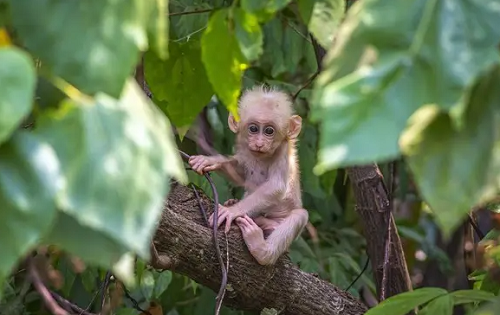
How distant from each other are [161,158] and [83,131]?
3.3 inches

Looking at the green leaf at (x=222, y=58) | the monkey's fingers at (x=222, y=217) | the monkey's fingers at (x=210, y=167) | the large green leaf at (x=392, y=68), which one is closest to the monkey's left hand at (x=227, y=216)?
the monkey's fingers at (x=222, y=217)

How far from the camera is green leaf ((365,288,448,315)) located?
1.87 meters

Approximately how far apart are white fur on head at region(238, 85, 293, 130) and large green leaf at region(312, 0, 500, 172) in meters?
2.27

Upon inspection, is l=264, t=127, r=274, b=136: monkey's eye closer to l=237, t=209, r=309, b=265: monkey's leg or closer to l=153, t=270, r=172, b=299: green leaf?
l=237, t=209, r=309, b=265: monkey's leg

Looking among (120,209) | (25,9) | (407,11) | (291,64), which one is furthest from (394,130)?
(291,64)

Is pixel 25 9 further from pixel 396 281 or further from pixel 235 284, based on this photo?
pixel 396 281

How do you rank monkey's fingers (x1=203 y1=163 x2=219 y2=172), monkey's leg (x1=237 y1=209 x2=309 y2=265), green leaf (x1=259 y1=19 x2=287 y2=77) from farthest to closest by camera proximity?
1. green leaf (x1=259 y1=19 x2=287 y2=77)
2. monkey's fingers (x1=203 y1=163 x2=219 y2=172)
3. monkey's leg (x1=237 y1=209 x2=309 y2=265)

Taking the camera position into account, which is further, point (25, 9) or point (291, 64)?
point (291, 64)

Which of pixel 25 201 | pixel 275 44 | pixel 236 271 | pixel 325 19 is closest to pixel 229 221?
pixel 236 271

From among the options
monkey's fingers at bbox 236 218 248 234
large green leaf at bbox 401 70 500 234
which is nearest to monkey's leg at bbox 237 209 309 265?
monkey's fingers at bbox 236 218 248 234

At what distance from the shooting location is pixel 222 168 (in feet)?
10.9

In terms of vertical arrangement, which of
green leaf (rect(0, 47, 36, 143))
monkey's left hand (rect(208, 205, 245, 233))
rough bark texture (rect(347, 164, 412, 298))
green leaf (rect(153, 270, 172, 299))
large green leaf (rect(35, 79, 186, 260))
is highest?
green leaf (rect(0, 47, 36, 143))

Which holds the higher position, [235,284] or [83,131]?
[83,131]

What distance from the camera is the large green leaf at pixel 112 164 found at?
873 mm
